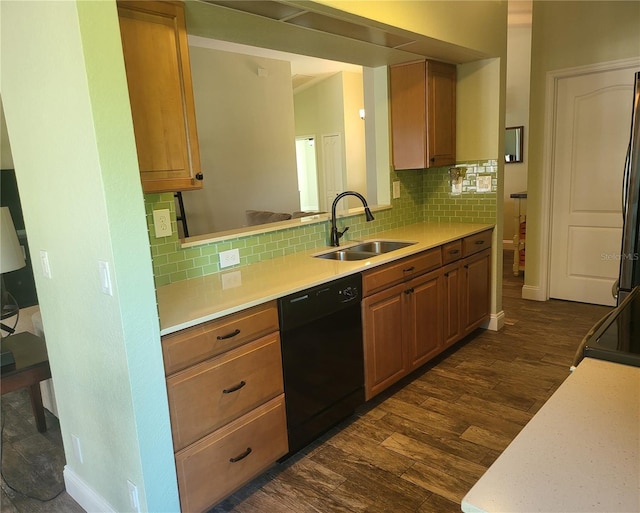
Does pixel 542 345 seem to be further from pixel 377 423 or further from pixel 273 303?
pixel 273 303

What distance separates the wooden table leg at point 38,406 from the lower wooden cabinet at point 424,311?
6.33 feet

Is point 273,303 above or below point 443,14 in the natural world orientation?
below

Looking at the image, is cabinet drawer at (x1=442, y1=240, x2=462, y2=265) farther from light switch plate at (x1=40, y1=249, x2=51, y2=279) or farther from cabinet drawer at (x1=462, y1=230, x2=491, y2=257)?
light switch plate at (x1=40, y1=249, x2=51, y2=279)

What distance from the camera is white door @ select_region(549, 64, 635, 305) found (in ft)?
13.3

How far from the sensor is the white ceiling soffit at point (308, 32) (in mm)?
2131

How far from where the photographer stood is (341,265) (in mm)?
2518

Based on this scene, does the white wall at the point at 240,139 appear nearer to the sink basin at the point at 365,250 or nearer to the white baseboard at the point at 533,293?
the sink basin at the point at 365,250

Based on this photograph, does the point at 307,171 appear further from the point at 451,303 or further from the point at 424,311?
the point at 424,311

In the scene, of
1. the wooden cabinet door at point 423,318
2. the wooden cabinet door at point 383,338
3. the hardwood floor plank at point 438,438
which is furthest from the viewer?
the wooden cabinet door at point 423,318

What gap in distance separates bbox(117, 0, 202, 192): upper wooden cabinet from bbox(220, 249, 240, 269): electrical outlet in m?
0.52

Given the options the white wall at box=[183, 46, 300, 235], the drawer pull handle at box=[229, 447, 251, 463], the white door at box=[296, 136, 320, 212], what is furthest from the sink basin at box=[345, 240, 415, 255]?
the white door at box=[296, 136, 320, 212]

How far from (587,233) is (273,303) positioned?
3593mm

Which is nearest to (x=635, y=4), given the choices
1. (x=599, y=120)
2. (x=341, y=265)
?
(x=599, y=120)

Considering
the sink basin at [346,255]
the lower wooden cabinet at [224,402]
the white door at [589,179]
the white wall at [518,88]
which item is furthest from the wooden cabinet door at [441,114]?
the white wall at [518,88]
